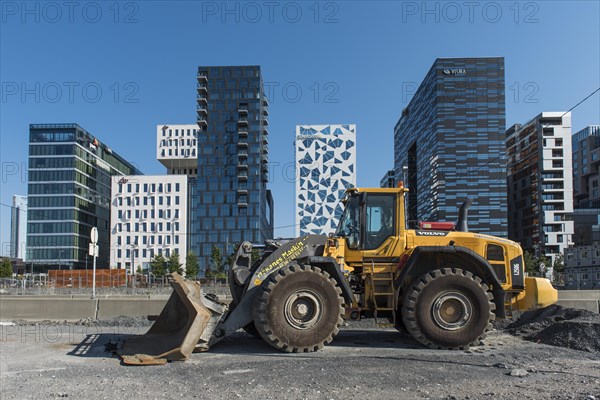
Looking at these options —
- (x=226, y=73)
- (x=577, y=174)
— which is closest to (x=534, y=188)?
(x=577, y=174)

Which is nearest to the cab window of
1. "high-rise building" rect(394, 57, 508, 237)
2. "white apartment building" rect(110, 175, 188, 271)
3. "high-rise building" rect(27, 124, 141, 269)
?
"high-rise building" rect(394, 57, 508, 237)

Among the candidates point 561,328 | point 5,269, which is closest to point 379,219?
point 561,328

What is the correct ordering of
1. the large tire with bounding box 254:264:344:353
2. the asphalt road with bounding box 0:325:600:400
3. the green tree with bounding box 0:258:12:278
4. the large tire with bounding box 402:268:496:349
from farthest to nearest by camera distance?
the green tree with bounding box 0:258:12:278 → the large tire with bounding box 402:268:496:349 → the large tire with bounding box 254:264:344:353 → the asphalt road with bounding box 0:325:600:400

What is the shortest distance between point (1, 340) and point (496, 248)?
1042 cm

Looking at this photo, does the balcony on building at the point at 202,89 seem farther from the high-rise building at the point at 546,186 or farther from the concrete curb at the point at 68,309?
the concrete curb at the point at 68,309

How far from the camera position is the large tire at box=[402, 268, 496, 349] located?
957cm

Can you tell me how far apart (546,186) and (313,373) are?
116 m

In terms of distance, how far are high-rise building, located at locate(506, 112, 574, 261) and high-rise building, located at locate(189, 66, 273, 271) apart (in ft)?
198

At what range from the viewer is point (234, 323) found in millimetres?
9398

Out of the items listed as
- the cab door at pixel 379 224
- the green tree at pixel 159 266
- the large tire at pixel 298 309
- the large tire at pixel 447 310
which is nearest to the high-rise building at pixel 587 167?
the green tree at pixel 159 266

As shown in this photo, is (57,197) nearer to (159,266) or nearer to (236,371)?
(159,266)

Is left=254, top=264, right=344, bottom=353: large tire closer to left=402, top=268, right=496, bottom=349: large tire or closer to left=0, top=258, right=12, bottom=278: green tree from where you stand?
left=402, top=268, right=496, bottom=349: large tire

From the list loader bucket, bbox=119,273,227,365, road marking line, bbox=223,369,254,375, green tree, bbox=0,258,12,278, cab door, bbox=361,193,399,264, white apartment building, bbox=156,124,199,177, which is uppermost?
white apartment building, bbox=156,124,199,177

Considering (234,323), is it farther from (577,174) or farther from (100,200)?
(577,174)
